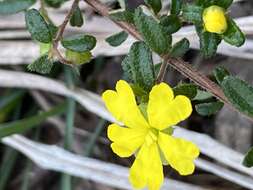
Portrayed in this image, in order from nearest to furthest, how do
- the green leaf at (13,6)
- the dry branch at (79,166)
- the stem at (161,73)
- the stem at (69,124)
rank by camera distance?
1. the stem at (161,73)
2. the green leaf at (13,6)
3. the dry branch at (79,166)
4. the stem at (69,124)

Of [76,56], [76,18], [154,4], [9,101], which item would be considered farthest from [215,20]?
[9,101]

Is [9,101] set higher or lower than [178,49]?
lower

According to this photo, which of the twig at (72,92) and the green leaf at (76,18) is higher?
the green leaf at (76,18)

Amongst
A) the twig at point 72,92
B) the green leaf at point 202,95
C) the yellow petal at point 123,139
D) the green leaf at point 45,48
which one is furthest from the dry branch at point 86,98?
the yellow petal at point 123,139

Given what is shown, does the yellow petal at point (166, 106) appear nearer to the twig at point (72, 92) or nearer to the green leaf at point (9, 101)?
the twig at point (72, 92)

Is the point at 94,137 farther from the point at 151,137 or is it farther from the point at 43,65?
the point at 151,137

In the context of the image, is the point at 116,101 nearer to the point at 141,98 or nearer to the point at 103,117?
the point at 141,98

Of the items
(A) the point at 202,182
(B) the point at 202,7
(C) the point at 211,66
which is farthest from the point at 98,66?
(B) the point at 202,7

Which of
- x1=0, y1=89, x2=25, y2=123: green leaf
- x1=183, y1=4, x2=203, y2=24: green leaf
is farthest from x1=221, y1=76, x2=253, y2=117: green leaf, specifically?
x1=0, y1=89, x2=25, y2=123: green leaf
